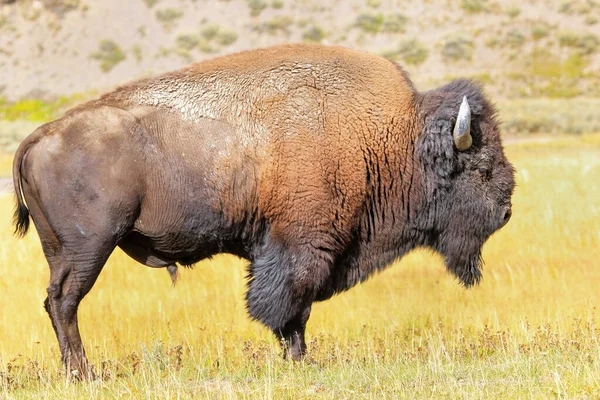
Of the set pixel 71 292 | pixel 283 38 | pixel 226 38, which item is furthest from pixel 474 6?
pixel 71 292

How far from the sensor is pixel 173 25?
175ft

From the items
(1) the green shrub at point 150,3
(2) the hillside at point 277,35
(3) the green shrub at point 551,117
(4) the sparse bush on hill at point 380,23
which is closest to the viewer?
(3) the green shrub at point 551,117

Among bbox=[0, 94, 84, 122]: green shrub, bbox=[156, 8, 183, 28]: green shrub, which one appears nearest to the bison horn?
bbox=[0, 94, 84, 122]: green shrub

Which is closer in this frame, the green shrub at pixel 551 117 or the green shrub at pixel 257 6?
the green shrub at pixel 551 117

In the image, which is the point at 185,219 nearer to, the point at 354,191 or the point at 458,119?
the point at 354,191

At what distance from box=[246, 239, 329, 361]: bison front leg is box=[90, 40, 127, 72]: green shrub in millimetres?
45312

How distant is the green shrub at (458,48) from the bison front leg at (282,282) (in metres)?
42.6

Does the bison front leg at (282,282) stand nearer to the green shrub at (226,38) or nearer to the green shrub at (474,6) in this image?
the green shrub at (226,38)

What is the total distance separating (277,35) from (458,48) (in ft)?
37.4

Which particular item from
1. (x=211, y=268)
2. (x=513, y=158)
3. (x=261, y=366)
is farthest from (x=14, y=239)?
(x=513, y=158)

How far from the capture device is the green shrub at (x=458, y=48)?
46875mm

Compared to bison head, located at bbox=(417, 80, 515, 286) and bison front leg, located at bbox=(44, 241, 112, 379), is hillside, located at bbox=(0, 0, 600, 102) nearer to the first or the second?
bison head, located at bbox=(417, 80, 515, 286)

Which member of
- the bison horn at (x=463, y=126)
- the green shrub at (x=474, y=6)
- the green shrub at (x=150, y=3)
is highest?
the bison horn at (x=463, y=126)

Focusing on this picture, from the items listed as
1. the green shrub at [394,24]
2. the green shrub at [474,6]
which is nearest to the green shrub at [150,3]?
the green shrub at [394,24]
